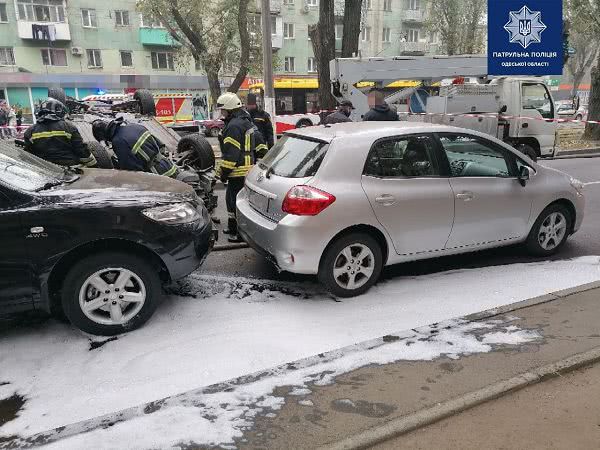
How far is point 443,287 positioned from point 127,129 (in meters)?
3.67

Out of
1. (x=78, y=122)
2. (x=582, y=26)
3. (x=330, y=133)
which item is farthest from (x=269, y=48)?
(x=582, y=26)

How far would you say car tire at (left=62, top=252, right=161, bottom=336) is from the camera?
3602 mm

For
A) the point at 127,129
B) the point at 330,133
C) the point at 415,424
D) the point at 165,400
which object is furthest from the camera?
the point at 127,129

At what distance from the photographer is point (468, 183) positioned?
15.7 ft

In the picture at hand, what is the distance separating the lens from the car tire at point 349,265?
4.28m

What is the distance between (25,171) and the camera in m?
3.90

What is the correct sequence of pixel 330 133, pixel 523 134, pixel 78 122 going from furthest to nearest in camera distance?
1. pixel 523 134
2. pixel 78 122
3. pixel 330 133

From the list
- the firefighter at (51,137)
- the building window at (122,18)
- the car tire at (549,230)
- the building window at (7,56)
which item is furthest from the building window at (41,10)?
the car tire at (549,230)

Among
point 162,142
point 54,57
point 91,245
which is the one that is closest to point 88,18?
point 54,57

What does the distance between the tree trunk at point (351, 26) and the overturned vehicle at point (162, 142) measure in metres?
6.16

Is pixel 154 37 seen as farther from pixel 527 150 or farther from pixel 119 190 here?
pixel 119 190

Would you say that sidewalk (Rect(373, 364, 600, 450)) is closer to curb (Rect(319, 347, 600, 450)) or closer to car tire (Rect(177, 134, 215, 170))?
curb (Rect(319, 347, 600, 450))

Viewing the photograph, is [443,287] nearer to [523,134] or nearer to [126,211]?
[126,211]

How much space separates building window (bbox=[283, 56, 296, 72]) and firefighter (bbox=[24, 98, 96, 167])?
126 ft
